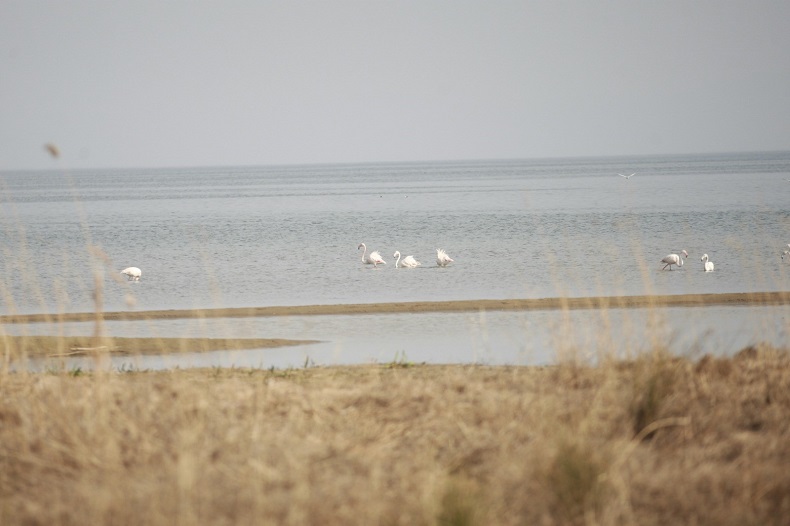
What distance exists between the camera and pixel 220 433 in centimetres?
664

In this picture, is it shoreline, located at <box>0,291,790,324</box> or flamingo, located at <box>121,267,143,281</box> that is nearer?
shoreline, located at <box>0,291,790,324</box>

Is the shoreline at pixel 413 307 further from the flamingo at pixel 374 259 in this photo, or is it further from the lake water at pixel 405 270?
the flamingo at pixel 374 259

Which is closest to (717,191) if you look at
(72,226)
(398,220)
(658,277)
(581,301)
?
(398,220)

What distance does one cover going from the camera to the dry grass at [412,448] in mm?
5309

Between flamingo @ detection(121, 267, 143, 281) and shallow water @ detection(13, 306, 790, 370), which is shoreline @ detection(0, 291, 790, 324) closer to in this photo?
shallow water @ detection(13, 306, 790, 370)

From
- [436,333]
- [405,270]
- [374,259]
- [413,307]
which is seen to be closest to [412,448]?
[436,333]

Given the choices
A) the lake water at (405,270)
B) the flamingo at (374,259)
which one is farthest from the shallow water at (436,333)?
the flamingo at (374,259)

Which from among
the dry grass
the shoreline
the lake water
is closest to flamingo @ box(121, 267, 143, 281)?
the lake water

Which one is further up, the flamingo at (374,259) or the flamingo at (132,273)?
the flamingo at (132,273)

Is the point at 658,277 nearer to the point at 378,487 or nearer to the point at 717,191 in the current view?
the point at 378,487

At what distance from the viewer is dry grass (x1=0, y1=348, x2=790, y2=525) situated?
5309 millimetres

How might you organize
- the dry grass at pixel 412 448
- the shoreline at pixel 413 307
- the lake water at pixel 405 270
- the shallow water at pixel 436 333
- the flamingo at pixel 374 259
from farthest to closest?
the flamingo at pixel 374 259, the shoreline at pixel 413 307, the lake water at pixel 405 270, the shallow water at pixel 436 333, the dry grass at pixel 412 448

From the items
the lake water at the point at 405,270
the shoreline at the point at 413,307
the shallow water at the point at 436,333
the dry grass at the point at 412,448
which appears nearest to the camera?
the dry grass at the point at 412,448

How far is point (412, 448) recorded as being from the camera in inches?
261
